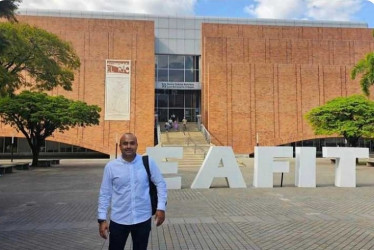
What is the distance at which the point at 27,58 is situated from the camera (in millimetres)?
20953

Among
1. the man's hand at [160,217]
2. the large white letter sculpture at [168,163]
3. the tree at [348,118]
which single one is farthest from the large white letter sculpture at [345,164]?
the tree at [348,118]

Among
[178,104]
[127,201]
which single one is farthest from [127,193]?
[178,104]

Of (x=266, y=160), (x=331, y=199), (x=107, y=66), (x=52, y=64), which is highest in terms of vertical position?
(x=107, y=66)

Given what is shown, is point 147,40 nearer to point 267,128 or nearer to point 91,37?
point 91,37

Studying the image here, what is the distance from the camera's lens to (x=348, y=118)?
1219 inches

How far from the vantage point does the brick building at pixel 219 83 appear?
41406mm

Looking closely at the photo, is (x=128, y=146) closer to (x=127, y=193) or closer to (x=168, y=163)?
(x=127, y=193)

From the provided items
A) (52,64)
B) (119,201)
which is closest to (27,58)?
(52,64)

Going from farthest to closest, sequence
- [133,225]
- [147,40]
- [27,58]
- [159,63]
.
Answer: [159,63] → [147,40] → [27,58] → [133,225]

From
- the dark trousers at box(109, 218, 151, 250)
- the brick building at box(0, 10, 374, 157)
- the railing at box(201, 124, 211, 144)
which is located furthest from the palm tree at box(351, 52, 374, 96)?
Result: the dark trousers at box(109, 218, 151, 250)

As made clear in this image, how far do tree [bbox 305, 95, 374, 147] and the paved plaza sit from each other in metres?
16.4

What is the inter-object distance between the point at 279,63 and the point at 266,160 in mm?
31264

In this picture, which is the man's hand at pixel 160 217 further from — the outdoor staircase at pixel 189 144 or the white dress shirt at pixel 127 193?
the outdoor staircase at pixel 189 144

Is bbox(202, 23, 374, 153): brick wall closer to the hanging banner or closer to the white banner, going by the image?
the white banner
